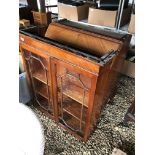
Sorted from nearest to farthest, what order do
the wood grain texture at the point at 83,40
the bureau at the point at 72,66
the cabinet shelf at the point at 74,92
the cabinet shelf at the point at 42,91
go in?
the bureau at the point at 72,66
the wood grain texture at the point at 83,40
the cabinet shelf at the point at 74,92
the cabinet shelf at the point at 42,91

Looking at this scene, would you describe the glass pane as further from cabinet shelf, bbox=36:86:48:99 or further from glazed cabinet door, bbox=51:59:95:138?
cabinet shelf, bbox=36:86:48:99

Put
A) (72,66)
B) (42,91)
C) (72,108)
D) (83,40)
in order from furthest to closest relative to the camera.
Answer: (42,91)
(72,108)
(83,40)
(72,66)

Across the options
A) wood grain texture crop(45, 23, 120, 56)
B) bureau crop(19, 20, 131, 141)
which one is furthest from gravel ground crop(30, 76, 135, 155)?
wood grain texture crop(45, 23, 120, 56)

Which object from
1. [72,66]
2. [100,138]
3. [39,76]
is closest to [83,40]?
[72,66]

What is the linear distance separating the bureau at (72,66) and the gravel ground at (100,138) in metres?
0.08

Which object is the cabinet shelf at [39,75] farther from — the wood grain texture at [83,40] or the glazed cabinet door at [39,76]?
the wood grain texture at [83,40]

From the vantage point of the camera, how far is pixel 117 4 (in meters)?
1.86

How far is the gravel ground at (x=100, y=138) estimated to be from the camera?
1375mm

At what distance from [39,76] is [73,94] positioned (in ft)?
1.25

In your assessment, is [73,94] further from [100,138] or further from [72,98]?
[100,138]

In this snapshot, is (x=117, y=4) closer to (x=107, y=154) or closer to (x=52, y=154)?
(x=107, y=154)

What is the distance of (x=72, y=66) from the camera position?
3.33 feet

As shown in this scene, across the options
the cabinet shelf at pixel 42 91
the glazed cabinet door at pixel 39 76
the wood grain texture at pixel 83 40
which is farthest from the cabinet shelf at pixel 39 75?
the wood grain texture at pixel 83 40
